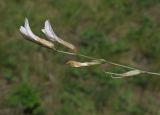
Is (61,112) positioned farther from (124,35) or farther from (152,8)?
(152,8)

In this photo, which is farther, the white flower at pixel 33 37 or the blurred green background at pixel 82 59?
the blurred green background at pixel 82 59

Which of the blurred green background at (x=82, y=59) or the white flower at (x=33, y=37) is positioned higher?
the blurred green background at (x=82, y=59)

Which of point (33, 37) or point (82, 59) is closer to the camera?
point (33, 37)

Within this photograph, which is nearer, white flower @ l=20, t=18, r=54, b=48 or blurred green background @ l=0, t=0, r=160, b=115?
white flower @ l=20, t=18, r=54, b=48

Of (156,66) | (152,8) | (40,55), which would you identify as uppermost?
(152,8)

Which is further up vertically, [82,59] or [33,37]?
[82,59]

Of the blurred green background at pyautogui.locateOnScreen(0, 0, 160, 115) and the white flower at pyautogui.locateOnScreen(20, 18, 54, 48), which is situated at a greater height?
the blurred green background at pyautogui.locateOnScreen(0, 0, 160, 115)

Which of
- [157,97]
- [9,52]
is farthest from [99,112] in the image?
[9,52]

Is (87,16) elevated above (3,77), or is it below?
above
